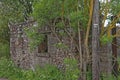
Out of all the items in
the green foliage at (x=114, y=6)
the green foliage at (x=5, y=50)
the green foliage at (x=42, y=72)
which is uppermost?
the green foliage at (x=114, y=6)

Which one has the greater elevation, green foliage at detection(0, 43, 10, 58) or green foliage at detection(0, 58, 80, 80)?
green foliage at detection(0, 43, 10, 58)

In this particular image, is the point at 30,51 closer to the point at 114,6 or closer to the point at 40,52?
the point at 40,52

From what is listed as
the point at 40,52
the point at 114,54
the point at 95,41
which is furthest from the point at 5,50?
the point at 95,41

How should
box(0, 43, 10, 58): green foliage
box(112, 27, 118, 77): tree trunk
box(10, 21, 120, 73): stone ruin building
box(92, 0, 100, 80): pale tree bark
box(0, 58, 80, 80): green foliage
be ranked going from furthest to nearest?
box(0, 43, 10, 58): green foliage → box(10, 21, 120, 73): stone ruin building → box(112, 27, 118, 77): tree trunk → box(0, 58, 80, 80): green foliage → box(92, 0, 100, 80): pale tree bark

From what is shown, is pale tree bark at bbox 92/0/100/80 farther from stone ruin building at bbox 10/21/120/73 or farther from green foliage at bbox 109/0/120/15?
stone ruin building at bbox 10/21/120/73

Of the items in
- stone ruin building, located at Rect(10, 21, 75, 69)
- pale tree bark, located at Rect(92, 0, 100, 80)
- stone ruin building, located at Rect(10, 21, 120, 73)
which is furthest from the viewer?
stone ruin building, located at Rect(10, 21, 75, 69)

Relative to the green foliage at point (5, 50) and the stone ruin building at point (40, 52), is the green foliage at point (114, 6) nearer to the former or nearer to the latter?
the stone ruin building at point (40, 52)

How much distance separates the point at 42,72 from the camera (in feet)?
32.1

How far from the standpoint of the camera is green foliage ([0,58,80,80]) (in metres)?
7.31

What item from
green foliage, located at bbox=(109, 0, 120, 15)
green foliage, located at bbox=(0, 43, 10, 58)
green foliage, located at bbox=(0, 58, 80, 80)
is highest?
green foliage, located at bbox=(109, 0, 120, 15)

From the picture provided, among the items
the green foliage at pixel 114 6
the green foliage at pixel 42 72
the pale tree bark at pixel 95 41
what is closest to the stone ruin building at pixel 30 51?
the green foliage at pixel 42 72

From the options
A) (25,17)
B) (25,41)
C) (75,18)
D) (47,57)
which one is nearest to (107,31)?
(75,18)

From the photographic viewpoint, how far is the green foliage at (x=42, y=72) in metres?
7.31

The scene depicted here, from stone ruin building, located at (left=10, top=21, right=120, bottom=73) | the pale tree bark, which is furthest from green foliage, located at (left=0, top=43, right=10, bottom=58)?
the pale tree bark
